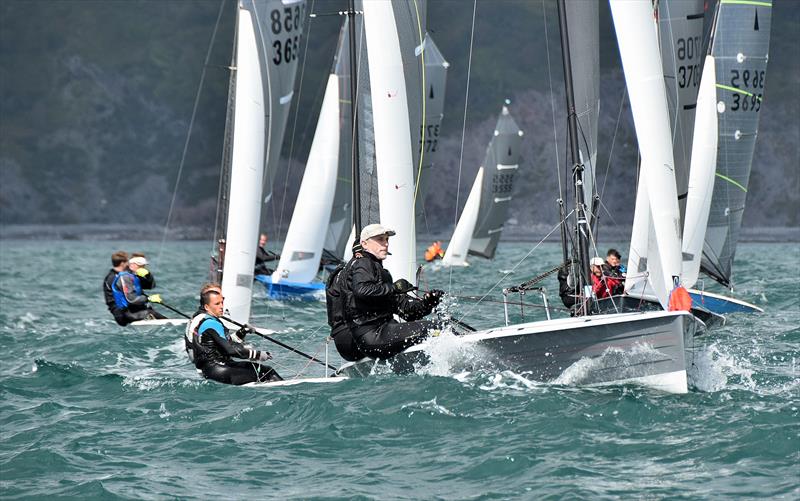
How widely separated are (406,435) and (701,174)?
8.82 m

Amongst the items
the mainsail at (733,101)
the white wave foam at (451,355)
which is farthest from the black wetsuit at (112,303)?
the mainsail at (733,101)

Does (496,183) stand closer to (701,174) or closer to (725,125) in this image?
(725,125)

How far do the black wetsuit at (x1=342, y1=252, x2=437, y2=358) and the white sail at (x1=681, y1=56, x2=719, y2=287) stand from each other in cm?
680

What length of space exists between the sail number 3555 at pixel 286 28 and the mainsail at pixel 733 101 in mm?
5460

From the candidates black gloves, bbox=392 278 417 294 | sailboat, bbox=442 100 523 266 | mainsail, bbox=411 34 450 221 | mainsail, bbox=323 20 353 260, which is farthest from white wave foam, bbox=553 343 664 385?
sailboat, bbox=442 100 523 266

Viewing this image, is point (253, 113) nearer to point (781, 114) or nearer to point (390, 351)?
point (390, 351)

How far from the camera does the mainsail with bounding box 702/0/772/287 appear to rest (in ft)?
47.8

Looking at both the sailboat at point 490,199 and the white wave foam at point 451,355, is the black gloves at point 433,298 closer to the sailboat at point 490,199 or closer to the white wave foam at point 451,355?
the white wave foam at point 451,355

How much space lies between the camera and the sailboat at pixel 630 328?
7152mm

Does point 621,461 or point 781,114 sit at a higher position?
point 781,114

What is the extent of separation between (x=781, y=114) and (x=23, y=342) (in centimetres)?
6679

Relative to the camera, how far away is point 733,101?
578 inches

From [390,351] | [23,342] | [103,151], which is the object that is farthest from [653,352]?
[103,151]

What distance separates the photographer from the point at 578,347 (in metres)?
7.32
